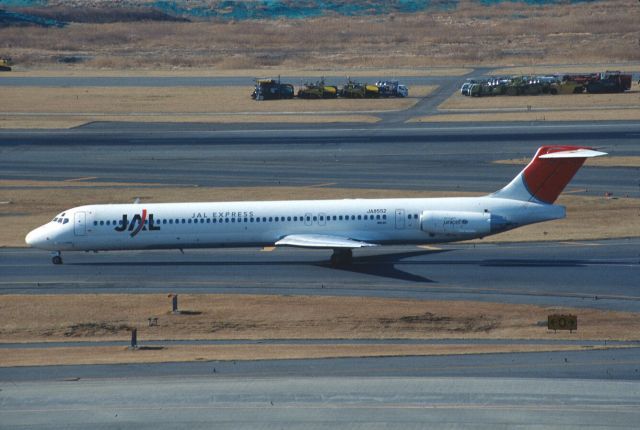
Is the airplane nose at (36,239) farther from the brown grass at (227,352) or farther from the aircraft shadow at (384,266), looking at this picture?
the brown grass at (227,352)

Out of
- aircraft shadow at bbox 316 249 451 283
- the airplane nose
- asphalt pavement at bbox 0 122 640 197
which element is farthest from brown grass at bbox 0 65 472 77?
the airplane nose

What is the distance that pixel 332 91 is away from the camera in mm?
119562

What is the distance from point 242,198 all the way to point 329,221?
1823 cm

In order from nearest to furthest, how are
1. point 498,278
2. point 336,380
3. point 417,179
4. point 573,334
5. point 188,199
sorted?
point 336,380 → point 573,334 → point 498,278 → point 188,199 → point 417,179

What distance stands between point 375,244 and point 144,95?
3129 inches

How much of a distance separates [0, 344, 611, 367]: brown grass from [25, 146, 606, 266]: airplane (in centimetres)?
1339

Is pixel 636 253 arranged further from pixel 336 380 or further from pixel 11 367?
pixel 11 367

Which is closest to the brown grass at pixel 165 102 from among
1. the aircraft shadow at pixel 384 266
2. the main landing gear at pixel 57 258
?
the aircraft shadow at pixel 384 266

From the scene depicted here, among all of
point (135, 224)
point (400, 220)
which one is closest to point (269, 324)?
point (400, 220)

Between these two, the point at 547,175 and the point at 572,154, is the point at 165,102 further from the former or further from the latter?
the point at 572,154

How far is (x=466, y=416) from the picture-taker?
28.6 meters

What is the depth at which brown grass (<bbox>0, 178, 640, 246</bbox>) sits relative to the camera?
5831cm

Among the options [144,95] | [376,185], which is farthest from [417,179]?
[144,95]

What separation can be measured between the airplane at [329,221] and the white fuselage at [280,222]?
0.05m
